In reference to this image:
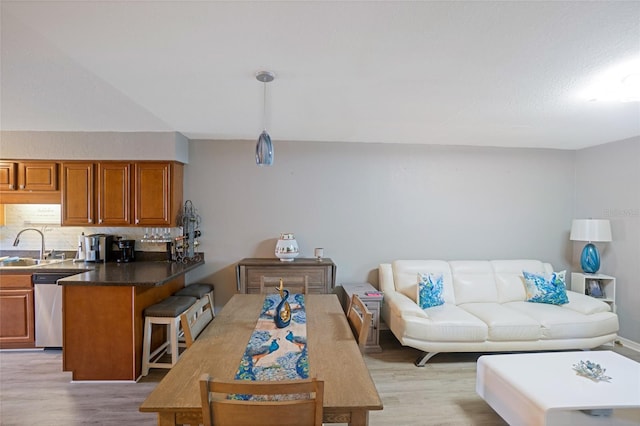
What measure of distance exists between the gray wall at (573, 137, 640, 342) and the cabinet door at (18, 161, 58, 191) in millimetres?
6534

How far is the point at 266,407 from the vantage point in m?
1.14

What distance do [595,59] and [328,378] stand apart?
2355 millimetres

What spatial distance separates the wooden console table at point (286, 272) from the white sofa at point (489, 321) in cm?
73

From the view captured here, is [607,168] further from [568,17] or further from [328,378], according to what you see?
[328,378]

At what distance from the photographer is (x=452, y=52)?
6.16 feet

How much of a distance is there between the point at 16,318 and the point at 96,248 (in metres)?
0.99

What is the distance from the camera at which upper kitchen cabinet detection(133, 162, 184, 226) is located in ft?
12.1

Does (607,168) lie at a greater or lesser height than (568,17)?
lesser

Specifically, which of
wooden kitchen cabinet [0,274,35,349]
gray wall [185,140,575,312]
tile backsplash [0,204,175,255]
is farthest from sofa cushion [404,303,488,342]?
wooden kitchen cabinet [0,274,35,349]

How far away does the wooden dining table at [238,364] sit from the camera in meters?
1.25

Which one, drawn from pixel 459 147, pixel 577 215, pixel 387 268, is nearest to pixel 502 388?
pixel 387 268

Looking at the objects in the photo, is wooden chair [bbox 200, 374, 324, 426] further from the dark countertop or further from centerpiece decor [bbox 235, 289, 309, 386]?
the dark countertop

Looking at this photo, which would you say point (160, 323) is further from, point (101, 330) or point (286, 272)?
point (286, 272)

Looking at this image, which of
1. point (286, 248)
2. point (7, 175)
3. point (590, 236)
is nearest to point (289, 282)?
point (286, 248)
